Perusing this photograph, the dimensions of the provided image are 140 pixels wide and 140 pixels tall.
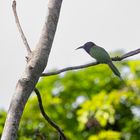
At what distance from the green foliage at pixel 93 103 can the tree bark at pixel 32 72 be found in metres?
7.72

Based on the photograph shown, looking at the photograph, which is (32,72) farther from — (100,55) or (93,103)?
(93,103)

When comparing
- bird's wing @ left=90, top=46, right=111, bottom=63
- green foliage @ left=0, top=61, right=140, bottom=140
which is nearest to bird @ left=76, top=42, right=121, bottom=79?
bird's wing @ left=90, top=46, right=111, bottom=63

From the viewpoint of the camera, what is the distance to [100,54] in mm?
1856

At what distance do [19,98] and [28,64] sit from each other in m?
0.11

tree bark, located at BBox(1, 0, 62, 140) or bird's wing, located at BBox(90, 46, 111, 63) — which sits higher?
tree bark, located at BBox(1, 0, 62, 140)

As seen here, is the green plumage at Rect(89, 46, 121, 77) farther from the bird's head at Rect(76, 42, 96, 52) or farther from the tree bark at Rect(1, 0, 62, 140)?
the tree bark at Rect(1, 0, 62, 140)

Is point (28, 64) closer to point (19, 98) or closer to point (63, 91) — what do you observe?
point (19, 98)

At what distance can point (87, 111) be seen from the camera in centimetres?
958

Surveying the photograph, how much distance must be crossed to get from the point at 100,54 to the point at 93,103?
7.75m

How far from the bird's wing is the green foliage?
759cm

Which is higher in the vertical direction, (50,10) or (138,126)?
(50,10)

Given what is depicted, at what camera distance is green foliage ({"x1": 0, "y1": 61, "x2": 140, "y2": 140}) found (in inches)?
401

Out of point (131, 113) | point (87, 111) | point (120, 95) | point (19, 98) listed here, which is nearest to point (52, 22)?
point (19, 98)

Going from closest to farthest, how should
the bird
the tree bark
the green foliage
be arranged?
the tree bark → the bird → the green foliage
